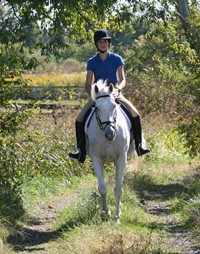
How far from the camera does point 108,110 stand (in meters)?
6.80

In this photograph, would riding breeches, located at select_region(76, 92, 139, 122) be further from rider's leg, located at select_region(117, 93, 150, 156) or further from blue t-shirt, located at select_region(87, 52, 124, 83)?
blue t-shirt, located at select_region(87, 52, 124, 83)

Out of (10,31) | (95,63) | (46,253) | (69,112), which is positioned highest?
(10,31)

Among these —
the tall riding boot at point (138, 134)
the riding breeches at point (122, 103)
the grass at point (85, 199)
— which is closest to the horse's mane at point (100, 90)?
the riding breeches at point (122, 103)

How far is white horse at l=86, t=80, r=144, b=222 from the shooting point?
22.4 feet

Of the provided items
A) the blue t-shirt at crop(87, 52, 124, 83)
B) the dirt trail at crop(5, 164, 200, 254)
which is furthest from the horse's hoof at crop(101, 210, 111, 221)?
the blue t-shirt at crop(87, 52, 124, 83)

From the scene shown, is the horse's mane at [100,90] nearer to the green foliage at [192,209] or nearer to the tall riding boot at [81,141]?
the tall riding boot at [81,141]

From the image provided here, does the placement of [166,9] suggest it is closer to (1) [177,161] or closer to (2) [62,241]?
(1) [177,161]

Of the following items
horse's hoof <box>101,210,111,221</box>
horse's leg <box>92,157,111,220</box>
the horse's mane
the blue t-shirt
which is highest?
the blue t-shirt

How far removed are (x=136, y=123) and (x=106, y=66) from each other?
1225 mm

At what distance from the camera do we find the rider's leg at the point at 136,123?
8078 mm

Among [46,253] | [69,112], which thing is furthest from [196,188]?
[69,112]

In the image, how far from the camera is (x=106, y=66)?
771cm

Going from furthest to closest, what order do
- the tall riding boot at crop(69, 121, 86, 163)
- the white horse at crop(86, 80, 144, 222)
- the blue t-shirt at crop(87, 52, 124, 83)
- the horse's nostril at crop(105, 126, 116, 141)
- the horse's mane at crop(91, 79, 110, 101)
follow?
the tall riding boot at crop(69, 121, 86, 163) < the blue t-shirt at crop(87, 52, 124, 83) < the horse's mane at crop(91, 79, 110, 101) < the white horse at crop(86, 80, 144, 222) < the horse's nostril at crop(105, 126, 116, 141)

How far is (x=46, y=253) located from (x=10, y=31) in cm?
748
